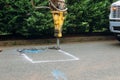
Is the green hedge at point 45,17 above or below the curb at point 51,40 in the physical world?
above

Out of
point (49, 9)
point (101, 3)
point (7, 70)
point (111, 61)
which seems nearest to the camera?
point (7, 70)

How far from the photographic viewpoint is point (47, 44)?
11.9m

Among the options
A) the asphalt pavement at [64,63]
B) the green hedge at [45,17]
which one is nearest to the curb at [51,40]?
the green hedge at [45,17]

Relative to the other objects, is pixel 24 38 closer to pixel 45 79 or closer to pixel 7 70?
pixel 7 70

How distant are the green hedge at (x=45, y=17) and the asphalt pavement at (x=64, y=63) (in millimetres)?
639

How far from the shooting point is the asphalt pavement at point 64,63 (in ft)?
24.3

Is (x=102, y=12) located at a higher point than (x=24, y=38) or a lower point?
higher

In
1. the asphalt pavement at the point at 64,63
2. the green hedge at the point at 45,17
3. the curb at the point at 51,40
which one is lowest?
the asphalt pavement at the point at 64,63

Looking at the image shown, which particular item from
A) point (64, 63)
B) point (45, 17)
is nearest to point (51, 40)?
point (45, 17)

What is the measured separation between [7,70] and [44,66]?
928 millimetres

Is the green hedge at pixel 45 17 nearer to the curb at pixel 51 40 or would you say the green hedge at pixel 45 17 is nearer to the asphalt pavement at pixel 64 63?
the curb at pixel 51 40

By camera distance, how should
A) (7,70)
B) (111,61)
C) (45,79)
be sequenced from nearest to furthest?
(45,79) < (7,70) < (111,61)

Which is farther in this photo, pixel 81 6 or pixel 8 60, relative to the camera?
pixel 81 6

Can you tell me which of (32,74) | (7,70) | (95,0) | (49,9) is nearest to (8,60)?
(7,70)
